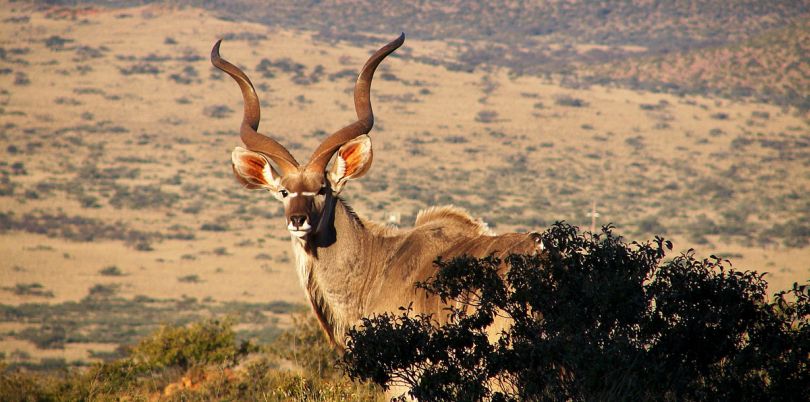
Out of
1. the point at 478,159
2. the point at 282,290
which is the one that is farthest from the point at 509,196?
the point at 282,290

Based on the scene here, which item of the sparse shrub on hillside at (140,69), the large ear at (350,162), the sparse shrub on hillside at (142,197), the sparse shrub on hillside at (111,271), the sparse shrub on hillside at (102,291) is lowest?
the sparse shrub on hillside at (140,69)

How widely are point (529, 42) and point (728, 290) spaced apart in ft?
349

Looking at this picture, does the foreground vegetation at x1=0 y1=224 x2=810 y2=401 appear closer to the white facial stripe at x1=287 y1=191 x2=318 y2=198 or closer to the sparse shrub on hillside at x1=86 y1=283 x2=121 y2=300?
the white facial stripe at x1=287 y1=191 x2=318 y2=198

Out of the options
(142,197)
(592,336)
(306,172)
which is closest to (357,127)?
(306,172)

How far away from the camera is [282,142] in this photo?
5631 cm

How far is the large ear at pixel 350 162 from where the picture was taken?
7.08 m

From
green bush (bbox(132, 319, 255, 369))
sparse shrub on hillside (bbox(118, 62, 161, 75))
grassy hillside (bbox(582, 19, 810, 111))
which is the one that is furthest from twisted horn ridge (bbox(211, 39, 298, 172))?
grassy hillside (bbox(582, 19, 810, 111))

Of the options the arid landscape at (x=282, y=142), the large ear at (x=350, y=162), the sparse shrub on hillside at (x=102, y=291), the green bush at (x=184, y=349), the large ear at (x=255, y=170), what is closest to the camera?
the large ear at (x=255, y=170)

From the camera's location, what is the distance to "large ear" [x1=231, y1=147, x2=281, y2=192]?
6.95m

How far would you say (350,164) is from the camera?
714cm

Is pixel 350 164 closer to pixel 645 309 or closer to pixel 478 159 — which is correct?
pixel 645 309

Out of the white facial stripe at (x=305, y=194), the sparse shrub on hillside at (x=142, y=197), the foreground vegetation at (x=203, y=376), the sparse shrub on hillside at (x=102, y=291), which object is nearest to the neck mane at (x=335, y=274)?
the white facial stripe at (x=305, y=194)

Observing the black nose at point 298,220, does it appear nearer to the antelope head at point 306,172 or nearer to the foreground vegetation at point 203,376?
the antelope head at point 306,172

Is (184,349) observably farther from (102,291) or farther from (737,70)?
(737,70)
